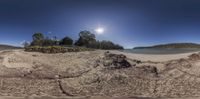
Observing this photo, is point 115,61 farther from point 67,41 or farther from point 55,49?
point 55,49

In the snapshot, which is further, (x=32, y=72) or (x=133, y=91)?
(x=32, y=72)

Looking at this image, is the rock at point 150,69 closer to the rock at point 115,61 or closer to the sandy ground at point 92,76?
the sandy ground at point 92,76

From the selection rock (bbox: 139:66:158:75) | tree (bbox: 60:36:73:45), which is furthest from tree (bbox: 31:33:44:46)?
rock (bbox: 139:66:158:75)

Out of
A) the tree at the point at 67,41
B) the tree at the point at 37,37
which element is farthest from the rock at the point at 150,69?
the tree at the point at 37,37

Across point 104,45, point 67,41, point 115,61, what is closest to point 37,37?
point 67,41

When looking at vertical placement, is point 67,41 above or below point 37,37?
below

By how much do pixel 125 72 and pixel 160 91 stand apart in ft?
5.32

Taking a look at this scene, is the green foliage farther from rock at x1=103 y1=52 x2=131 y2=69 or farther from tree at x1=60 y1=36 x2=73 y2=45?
tree at x1=60 y1=36 x2=73 y2=45

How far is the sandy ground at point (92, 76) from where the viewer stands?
601cm

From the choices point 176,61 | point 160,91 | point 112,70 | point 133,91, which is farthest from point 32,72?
point 176,61

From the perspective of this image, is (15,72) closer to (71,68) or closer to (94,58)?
(71,68)

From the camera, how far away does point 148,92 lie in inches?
239

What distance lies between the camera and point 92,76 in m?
7.24

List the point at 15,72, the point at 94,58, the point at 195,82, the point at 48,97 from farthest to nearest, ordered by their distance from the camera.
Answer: the point at 94,58 < the point at 15,72 < the point at 195,82 < the point at 48,97
